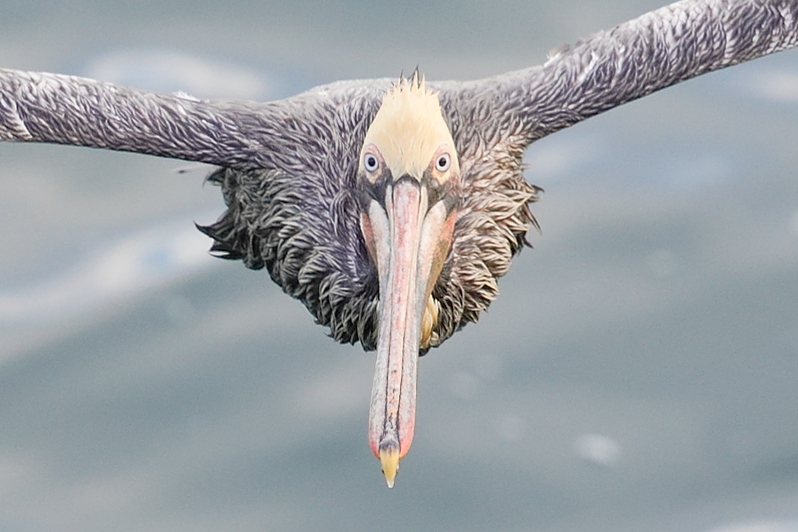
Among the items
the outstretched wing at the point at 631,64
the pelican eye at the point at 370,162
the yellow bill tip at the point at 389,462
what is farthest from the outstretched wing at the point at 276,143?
the yellow bill tip at the point at 389,462

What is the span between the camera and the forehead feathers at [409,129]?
8.40 m

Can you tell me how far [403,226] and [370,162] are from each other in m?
0.51

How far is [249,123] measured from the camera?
9.52 meters

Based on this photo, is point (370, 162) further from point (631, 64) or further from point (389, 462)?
point (631, 64)

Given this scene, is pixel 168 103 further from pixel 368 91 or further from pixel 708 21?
pixel 708 21

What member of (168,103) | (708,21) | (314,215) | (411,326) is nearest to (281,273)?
(314,215)

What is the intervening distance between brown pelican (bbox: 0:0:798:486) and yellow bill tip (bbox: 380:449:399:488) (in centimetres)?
141

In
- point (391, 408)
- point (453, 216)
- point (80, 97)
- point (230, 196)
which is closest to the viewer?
point (391, 408)

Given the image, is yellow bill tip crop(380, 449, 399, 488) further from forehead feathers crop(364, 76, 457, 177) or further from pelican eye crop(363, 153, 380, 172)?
pelican eye crop(363, 153, 380, 172)

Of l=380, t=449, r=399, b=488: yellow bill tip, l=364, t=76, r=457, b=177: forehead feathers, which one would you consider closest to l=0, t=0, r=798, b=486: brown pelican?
l=364, t=76, r=457, b=177: forehead feathers

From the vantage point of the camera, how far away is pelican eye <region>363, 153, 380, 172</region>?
336 inches

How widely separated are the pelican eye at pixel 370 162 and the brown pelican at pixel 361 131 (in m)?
0.32

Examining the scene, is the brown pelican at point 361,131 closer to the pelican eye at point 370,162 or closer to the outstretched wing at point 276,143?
the outstretched wing at point 276,143

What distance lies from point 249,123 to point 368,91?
2.27ft
